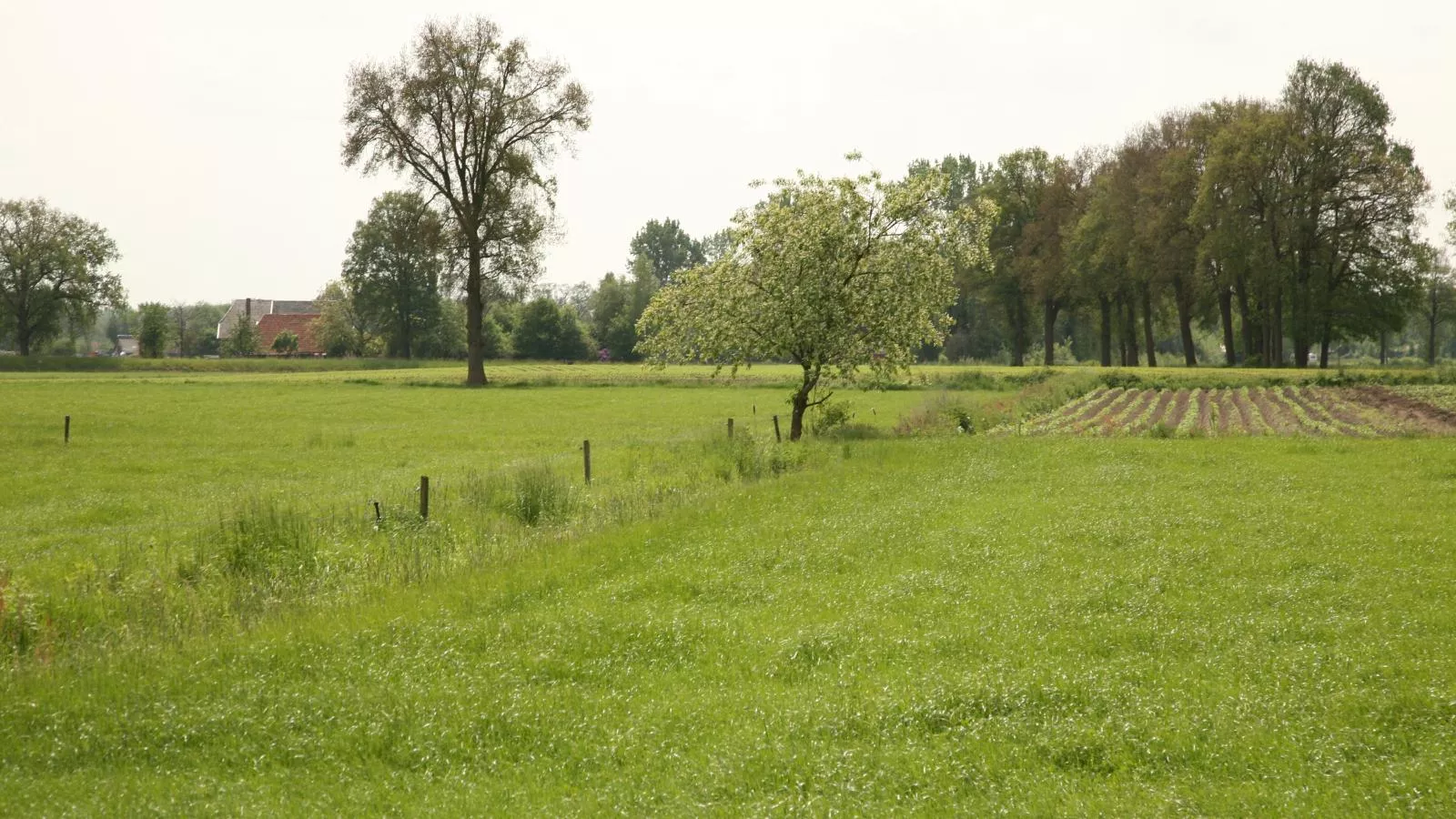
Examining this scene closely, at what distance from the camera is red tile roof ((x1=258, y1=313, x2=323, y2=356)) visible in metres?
129

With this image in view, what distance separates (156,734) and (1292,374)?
203ft

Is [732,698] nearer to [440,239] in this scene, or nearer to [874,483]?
[874,483]

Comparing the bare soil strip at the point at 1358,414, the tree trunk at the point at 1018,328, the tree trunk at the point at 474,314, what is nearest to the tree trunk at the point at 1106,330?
the tree trunk at the point at 1018,328

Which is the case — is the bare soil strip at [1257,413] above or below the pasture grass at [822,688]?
above

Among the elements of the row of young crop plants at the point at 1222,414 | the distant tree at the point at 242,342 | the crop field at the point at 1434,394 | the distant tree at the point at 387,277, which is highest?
the distant tree at the point at 387,277

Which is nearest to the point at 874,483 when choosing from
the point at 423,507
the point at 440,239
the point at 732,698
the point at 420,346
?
the point at 423,507

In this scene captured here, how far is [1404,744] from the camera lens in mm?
8562

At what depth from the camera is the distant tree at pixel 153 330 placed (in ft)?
368

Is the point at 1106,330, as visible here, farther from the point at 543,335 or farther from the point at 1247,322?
the point at 543,335

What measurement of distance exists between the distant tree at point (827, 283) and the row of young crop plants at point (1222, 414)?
651 cm

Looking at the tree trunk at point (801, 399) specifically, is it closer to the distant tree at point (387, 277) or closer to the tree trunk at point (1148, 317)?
→ the tree trunk at point (1148, 317)

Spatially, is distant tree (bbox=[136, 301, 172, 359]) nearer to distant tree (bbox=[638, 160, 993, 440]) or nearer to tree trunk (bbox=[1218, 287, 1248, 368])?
distant tree (bbox=[638, 160, 993, 440])

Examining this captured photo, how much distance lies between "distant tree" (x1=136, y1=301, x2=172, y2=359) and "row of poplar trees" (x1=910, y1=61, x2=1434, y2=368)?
90.8 metres

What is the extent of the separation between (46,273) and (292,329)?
1595 inches
